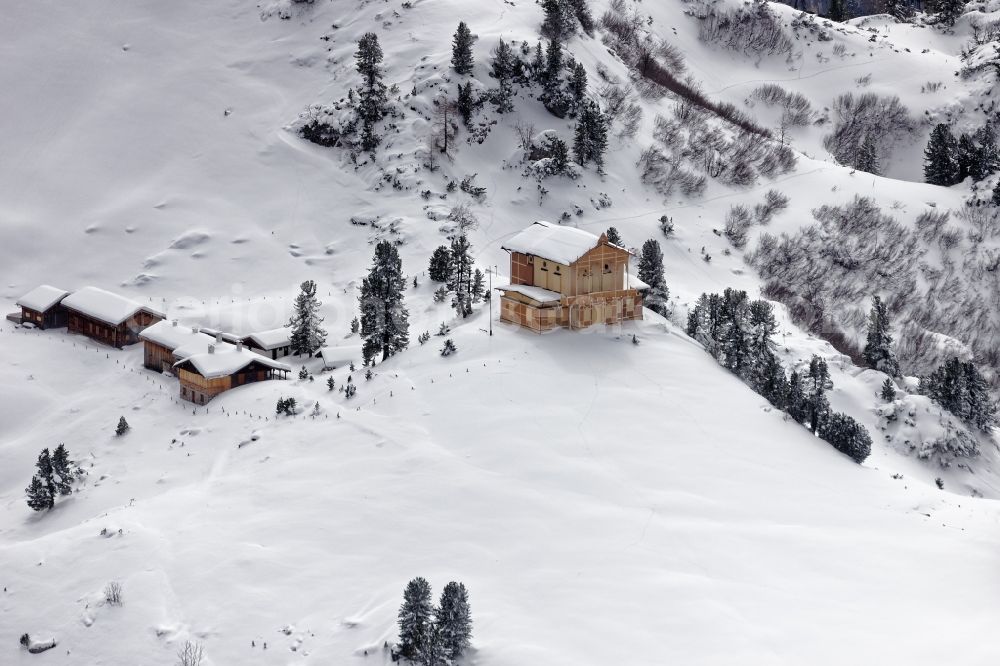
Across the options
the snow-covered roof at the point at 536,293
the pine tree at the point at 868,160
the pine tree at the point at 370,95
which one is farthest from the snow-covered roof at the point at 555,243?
the pine tree at the point at 868,160

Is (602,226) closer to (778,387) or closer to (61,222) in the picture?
(778,387)

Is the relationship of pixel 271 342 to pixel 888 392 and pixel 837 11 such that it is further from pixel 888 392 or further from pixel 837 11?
pixel 837 11

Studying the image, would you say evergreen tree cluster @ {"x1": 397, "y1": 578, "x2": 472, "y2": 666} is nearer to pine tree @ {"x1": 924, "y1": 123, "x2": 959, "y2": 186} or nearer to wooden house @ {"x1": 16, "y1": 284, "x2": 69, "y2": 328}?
wooden house @ {"x1": 16, "y1": 284, "x2": 69, "y2": 328}

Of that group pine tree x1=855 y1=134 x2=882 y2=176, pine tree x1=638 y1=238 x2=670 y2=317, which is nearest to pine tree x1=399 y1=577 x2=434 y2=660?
pine tree x1=638 y1=238 x2=670 y2=317

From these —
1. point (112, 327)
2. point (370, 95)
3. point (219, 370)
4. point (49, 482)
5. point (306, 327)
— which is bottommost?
point (49, 482)

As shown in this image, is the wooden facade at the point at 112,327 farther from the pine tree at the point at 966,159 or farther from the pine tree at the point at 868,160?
the pine tree at the point at 966,159

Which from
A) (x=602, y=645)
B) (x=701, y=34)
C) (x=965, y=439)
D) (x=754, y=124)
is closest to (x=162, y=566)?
(x=602, y=645)

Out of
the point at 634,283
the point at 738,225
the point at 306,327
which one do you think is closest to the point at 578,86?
the point at 738,225
